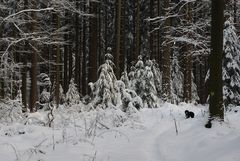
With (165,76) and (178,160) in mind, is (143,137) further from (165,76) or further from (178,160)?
(165,76)

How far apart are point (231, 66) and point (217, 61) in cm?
1047

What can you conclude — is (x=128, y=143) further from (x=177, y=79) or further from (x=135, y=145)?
(x=177, y=79)

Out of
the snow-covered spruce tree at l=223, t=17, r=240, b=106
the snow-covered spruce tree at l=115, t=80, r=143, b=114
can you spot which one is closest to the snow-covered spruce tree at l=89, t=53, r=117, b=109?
the snow-covered spruce tree at l=115, t=80, r=143, b=114

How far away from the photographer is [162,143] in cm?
819

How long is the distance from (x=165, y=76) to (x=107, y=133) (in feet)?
41.2

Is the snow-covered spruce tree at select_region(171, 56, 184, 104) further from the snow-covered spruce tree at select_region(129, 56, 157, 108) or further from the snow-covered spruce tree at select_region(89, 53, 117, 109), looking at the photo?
the snow-covered spruce tree at select_region(89, 53, 117, 109)

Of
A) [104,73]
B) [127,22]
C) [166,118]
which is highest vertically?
[127,22]

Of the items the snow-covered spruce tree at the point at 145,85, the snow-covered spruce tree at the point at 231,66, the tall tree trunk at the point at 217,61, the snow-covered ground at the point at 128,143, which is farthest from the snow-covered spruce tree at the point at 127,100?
the tall tree trunk at the point at 217,61

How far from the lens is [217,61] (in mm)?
8883

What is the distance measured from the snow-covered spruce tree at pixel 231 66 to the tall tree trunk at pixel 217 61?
10.0m

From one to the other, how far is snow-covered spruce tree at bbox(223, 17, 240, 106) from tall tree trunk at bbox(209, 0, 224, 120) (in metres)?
10.0

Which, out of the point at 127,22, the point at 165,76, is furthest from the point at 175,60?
the point at 165,76

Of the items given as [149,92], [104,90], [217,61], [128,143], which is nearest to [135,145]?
[128,143]

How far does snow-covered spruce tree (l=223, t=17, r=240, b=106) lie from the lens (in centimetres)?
1866
